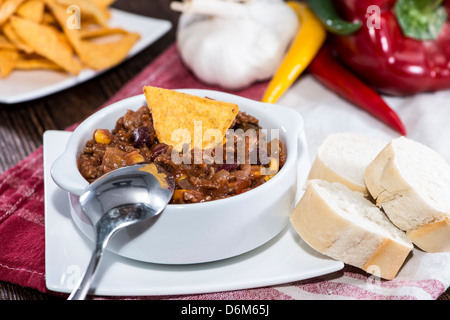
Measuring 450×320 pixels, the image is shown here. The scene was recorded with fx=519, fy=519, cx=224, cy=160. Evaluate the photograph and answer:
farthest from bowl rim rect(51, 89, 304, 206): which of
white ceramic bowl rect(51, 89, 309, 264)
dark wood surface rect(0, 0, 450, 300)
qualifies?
dark wood surface rect(0, 0, 450, 300)

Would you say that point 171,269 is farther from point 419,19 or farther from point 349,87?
point 419,19

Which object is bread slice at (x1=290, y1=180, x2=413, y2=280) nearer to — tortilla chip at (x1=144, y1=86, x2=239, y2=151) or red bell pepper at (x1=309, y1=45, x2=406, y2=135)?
tortilla chip at (x1=144, y1=86, x2=239, y2=151)

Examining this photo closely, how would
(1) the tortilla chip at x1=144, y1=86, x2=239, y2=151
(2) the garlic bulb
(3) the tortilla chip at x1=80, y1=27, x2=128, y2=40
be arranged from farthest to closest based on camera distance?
(3) the tortilla chip at x1=80, y1=27, x2=128, y2=40 < (2) the garlic bulb < (1) the tortilla chip at x1=144, y1=86, x2=239, y2=151

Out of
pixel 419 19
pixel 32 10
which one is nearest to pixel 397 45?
pixel 419 19

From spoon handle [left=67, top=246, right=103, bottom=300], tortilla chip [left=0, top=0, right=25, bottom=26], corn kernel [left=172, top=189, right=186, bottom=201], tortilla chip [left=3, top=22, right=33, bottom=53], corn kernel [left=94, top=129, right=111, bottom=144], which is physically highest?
tortilla chip [left=0, top=0, right=25, bottom=26]

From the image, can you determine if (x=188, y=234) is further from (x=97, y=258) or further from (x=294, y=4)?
(x=294, y=4)
